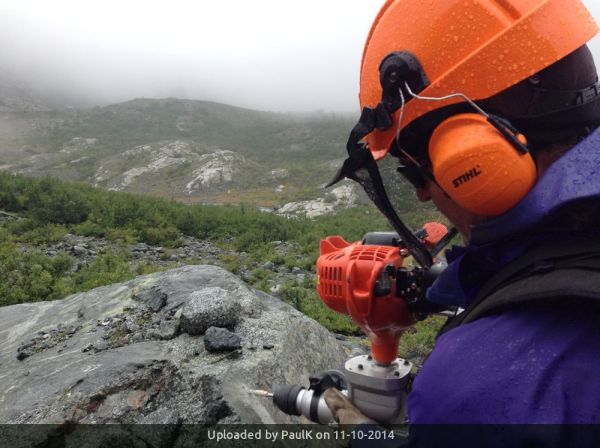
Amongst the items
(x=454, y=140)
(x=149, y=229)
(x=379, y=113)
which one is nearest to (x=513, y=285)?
(x=454, y=140)

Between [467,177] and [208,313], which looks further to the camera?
[208,313]

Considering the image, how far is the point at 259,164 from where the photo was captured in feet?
219

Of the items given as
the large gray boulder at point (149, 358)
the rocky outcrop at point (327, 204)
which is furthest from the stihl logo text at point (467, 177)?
the rocky outcrop at point (327, 204)

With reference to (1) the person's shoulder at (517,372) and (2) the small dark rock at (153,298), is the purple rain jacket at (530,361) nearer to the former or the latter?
(1) the person's shoulder at (517,372)

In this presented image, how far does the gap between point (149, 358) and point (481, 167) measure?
2.76m

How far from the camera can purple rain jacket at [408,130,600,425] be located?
85 cm

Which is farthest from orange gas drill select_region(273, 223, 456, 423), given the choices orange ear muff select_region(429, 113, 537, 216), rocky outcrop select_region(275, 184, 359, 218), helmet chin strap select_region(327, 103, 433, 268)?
rocky outcrop select_region(275, 184, 359, 218)

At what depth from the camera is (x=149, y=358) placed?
123 inches

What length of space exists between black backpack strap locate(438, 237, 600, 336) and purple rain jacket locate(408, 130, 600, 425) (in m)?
0.04

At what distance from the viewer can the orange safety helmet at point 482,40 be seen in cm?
122

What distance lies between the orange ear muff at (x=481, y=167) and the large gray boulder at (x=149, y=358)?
83.7 inches

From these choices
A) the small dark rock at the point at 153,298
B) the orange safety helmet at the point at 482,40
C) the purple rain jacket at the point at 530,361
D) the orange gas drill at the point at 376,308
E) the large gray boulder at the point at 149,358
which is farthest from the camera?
the small dark rock at the point at 153,298

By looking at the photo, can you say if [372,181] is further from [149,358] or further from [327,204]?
[327,204]

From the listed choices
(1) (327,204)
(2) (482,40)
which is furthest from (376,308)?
(1) (327,204)
